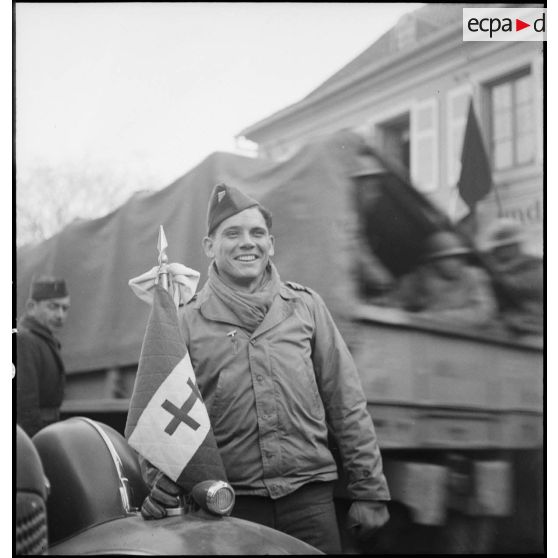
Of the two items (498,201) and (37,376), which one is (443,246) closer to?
(498,201)

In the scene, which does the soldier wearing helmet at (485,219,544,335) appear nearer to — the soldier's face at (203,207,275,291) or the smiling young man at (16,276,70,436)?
the soldier's face at (203,207,275,291)

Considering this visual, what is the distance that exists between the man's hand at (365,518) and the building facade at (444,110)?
3.95 ft

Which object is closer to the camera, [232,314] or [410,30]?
[232,314]

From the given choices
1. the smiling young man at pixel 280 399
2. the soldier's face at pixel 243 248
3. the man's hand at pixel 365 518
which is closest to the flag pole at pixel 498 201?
the smiling young man at pixel 280 399

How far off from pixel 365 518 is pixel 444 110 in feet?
5.47

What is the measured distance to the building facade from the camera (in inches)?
132

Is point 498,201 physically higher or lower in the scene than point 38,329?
higher

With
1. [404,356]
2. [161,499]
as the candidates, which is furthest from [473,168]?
[161,499]

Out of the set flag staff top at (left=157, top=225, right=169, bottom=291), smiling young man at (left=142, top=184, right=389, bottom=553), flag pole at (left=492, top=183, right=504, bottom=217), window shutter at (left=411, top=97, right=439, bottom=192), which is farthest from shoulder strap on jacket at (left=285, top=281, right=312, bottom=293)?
flag pole at (left=492, top=183, right=504, bottom=217)

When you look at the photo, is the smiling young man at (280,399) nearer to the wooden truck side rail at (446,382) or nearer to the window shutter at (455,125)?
the wooden truck side rail at (446,382)

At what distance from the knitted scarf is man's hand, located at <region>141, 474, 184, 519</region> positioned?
26.9 inches

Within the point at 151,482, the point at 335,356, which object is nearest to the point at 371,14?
the point at 335,356

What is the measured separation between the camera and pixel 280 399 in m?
3.21

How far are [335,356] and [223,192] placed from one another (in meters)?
0.82
